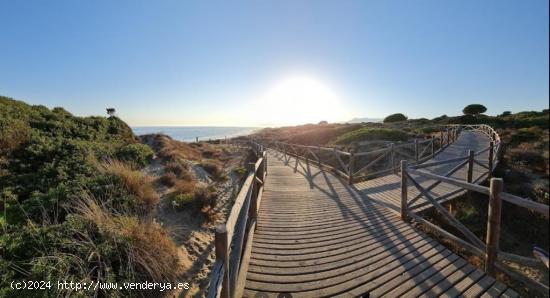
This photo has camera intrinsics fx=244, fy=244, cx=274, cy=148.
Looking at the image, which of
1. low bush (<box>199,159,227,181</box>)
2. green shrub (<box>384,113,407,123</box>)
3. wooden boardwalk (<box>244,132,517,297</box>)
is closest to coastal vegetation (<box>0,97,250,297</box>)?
low bush (<box>199,159,227,181</box>)

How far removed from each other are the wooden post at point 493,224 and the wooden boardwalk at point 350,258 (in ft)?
A: 0.71

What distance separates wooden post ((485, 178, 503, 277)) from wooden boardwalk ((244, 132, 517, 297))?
218 mm

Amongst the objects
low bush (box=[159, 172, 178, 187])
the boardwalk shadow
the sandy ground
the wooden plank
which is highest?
low bush (box=[159, 172, 178, 187])

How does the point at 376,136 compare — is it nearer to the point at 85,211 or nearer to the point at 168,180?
the point at 168,180

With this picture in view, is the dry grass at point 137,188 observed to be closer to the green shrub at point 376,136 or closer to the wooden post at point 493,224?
the wooden post at point 493,224

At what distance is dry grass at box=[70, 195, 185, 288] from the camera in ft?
11.5

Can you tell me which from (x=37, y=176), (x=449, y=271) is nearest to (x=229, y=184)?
(x=37, y=176)

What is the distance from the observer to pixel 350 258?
388 centimetres

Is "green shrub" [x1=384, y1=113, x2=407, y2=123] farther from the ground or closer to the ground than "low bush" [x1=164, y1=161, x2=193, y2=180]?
farther from the ground

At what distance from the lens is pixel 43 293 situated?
9.22ft

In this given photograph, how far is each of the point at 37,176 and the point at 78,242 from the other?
5.09m

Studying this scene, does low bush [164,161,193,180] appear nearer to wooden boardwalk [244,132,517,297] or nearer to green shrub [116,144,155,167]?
green shrub [116,144,155,167]

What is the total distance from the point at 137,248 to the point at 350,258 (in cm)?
330

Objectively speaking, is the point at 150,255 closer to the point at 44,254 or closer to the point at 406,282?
the point at 44,254
